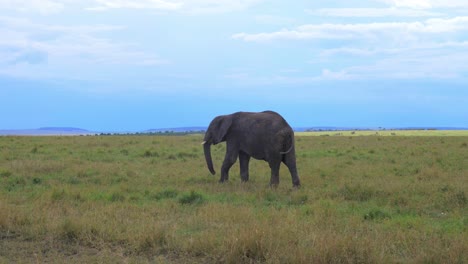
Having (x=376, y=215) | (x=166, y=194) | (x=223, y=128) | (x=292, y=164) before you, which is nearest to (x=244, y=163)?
(x=223, y=128)

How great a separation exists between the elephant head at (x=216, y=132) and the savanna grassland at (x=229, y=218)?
0.70 meters

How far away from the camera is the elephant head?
50.5 feet

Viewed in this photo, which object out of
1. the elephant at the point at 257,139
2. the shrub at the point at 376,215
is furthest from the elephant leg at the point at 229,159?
the shrub at the point at 376,215

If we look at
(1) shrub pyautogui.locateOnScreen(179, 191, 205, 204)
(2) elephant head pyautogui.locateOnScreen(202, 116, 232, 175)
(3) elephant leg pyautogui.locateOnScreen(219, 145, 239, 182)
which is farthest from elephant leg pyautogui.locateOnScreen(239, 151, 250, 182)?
(1) shrub pyautogui.locateOnScreen(179, 191, 205, 204)

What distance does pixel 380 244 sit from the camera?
7.38m

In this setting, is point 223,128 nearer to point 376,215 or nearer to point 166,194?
point 166,194

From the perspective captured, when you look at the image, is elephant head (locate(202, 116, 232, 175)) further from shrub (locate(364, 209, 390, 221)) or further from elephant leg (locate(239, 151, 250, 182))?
shrub (locate(364, 209, 390, 221))

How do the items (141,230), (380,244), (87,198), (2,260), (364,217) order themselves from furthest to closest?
(87,198) → (364,217) → (141,230) → (380,244) → (2,260)

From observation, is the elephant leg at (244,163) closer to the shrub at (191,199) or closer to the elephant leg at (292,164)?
the elephant leg at (292,164)

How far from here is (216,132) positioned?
51.7 feet

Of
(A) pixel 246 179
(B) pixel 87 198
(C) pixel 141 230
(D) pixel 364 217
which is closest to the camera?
(C) pixel 141 230

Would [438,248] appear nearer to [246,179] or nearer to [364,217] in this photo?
[364,217]

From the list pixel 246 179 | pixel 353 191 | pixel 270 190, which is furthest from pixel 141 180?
pixel 353 191

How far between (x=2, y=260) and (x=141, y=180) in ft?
28.7
